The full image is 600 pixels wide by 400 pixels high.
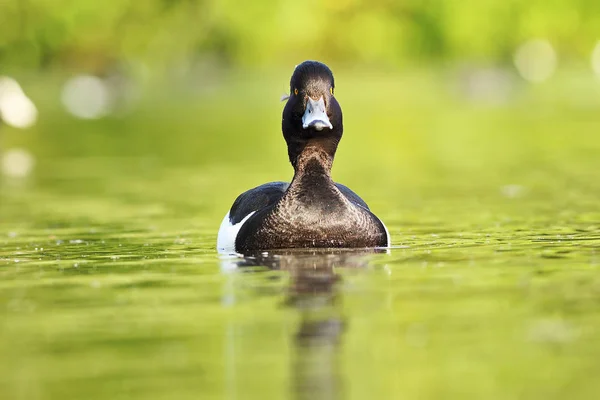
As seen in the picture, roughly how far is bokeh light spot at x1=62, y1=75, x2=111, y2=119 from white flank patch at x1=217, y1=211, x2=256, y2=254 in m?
34.5

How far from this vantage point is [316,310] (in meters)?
8.21

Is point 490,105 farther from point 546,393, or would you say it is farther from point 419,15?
point 546,393

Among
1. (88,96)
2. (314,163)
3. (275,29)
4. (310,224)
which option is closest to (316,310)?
(310,224)

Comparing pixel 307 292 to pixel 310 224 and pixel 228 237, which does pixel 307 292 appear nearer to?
pixel 310 224

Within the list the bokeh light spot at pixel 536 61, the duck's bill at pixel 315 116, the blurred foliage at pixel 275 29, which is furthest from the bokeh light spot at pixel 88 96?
the duck's bill at pixel 315 116

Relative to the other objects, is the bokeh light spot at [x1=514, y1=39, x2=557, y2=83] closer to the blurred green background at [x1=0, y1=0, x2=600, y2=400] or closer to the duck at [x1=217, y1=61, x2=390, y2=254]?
the blurred green background at [x1=0, y1=0, x2=600, y2=400]

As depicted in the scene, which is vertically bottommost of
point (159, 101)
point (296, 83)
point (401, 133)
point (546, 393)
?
point (546, 393)

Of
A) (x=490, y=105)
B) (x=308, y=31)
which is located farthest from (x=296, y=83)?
(x=308, y=31)

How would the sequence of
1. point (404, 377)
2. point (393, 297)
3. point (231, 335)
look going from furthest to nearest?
point (393, 297) < point (231, 335) < point (404, 377)

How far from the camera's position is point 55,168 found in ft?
75.9

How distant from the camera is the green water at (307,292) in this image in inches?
259

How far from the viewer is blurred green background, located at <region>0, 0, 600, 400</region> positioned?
6727mm

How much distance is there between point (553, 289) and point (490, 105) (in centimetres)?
3828

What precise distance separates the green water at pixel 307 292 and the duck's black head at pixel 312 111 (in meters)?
1.03
